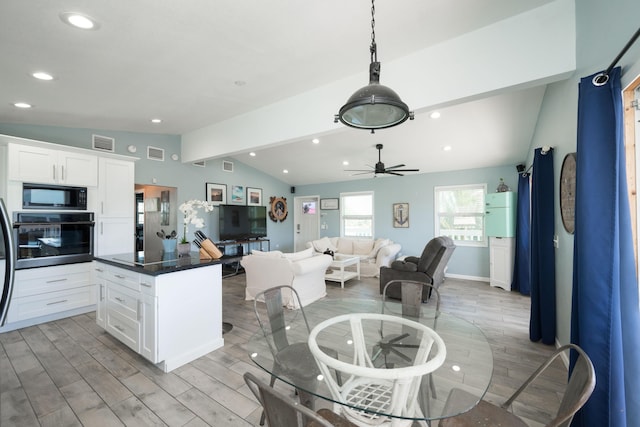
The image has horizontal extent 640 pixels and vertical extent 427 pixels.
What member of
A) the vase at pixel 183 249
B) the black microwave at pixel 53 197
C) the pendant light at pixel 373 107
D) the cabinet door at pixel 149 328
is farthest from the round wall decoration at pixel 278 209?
the pendant light at pixel 373 107

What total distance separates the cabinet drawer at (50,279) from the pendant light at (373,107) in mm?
4227

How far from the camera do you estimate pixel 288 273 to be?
13.1 feet

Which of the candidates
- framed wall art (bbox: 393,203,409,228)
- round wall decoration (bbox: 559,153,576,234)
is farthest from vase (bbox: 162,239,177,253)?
framed wall art (bbox: 393,203,409,228)

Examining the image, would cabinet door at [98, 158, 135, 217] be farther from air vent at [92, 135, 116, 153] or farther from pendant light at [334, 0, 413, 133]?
pendant light at [334, 0, 413, 133]

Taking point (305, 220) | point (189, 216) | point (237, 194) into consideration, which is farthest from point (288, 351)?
point (305, 220)

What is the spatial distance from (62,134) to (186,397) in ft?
14.2

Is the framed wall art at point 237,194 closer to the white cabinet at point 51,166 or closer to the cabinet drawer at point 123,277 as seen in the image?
the white cabinet at point 51,166

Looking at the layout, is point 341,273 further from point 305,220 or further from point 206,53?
point 206,53

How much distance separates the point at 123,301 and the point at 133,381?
797 millimetres

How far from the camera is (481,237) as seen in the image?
19.6 ft

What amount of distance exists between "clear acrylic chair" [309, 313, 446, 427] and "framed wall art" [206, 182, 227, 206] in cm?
530

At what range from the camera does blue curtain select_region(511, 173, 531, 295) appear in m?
4.74

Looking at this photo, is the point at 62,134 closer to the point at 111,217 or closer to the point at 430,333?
the point at 111,217

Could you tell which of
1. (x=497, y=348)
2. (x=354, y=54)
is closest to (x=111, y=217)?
(x=354, y=54)
